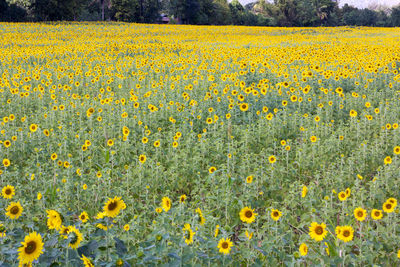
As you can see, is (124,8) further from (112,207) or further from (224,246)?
(224,246)

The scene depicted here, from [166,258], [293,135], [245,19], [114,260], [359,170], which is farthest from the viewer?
→ [245,19]

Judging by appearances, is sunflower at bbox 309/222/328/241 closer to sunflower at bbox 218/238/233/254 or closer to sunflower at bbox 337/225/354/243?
sunflower at bbox 337/225/354/243

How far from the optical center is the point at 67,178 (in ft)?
12.0

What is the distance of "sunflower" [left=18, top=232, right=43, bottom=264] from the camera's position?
1.75 metres

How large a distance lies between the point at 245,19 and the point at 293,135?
2556 inches

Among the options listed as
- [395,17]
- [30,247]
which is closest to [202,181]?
[30,247]

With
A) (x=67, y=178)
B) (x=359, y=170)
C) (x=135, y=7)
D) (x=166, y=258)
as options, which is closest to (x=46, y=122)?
(x=67, y=178)

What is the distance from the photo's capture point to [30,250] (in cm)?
177

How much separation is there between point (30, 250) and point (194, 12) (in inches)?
2387

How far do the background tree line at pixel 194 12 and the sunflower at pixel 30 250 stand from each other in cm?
4602

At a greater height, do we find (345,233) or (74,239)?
(74,239)

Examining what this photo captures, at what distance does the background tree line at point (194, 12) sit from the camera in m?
42.4

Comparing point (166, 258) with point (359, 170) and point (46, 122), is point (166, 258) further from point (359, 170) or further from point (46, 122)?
point (46, 122)

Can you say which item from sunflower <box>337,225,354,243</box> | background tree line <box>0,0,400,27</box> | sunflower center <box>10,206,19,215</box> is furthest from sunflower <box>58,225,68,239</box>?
background tree line <box>0,0,400,27</box>
